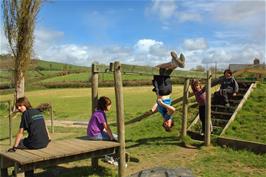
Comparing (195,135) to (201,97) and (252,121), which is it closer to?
(201,97)

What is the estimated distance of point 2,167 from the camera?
293 inches

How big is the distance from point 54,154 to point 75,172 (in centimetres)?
175

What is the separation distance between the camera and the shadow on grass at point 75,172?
8.41 meters

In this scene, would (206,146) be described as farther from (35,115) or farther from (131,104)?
(131,104)

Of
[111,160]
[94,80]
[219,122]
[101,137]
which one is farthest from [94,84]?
[219,122]

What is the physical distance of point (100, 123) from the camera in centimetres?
826

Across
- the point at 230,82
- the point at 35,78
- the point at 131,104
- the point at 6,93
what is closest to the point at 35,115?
the point at 230,82

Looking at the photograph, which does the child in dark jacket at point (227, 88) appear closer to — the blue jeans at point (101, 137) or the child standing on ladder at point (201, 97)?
the child standing on ladder at point (201, 97)

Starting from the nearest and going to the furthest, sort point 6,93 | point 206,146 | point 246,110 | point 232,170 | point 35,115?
point 35,115 < point 232,170 < point 206,146 < point 246,110 < point 6,93

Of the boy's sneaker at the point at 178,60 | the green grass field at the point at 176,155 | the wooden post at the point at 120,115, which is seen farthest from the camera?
the boy's sneaker at the point at 178,60

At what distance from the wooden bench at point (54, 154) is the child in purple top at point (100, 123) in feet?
0.69

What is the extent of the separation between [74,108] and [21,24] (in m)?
7.37

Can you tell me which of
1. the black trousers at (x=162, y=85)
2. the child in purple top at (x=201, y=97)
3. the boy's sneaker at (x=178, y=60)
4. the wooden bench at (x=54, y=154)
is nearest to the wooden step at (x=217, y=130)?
the child in purple top at (x=201, y=97)

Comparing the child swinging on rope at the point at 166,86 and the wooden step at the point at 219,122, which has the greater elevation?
the child swinging on rope at the point at 166,86
